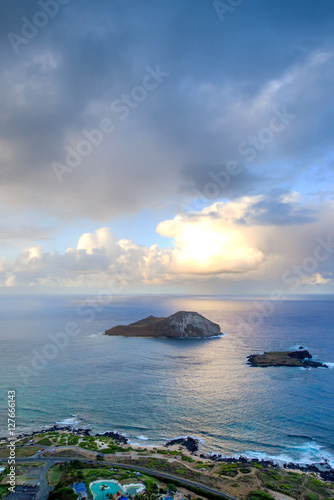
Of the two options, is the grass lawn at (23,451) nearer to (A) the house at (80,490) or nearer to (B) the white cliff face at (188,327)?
(A) the house at (80,490)

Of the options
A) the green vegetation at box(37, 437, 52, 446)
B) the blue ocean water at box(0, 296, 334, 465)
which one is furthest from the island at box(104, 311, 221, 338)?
the green vegetation at box(37, 437, 52, 446)

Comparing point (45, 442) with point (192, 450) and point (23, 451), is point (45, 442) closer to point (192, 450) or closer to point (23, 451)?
point (23, 451)

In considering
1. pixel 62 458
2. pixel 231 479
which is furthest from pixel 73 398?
pixel 231 479

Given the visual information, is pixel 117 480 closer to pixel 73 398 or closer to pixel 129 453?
pixel 129 453

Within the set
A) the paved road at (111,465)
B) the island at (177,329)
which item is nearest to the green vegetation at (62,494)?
the paved road at (111,465)

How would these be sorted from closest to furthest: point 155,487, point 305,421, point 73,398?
point 155,487 < point 305,421 < point 73,398

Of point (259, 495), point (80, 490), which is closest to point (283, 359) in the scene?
point (259, 495)
